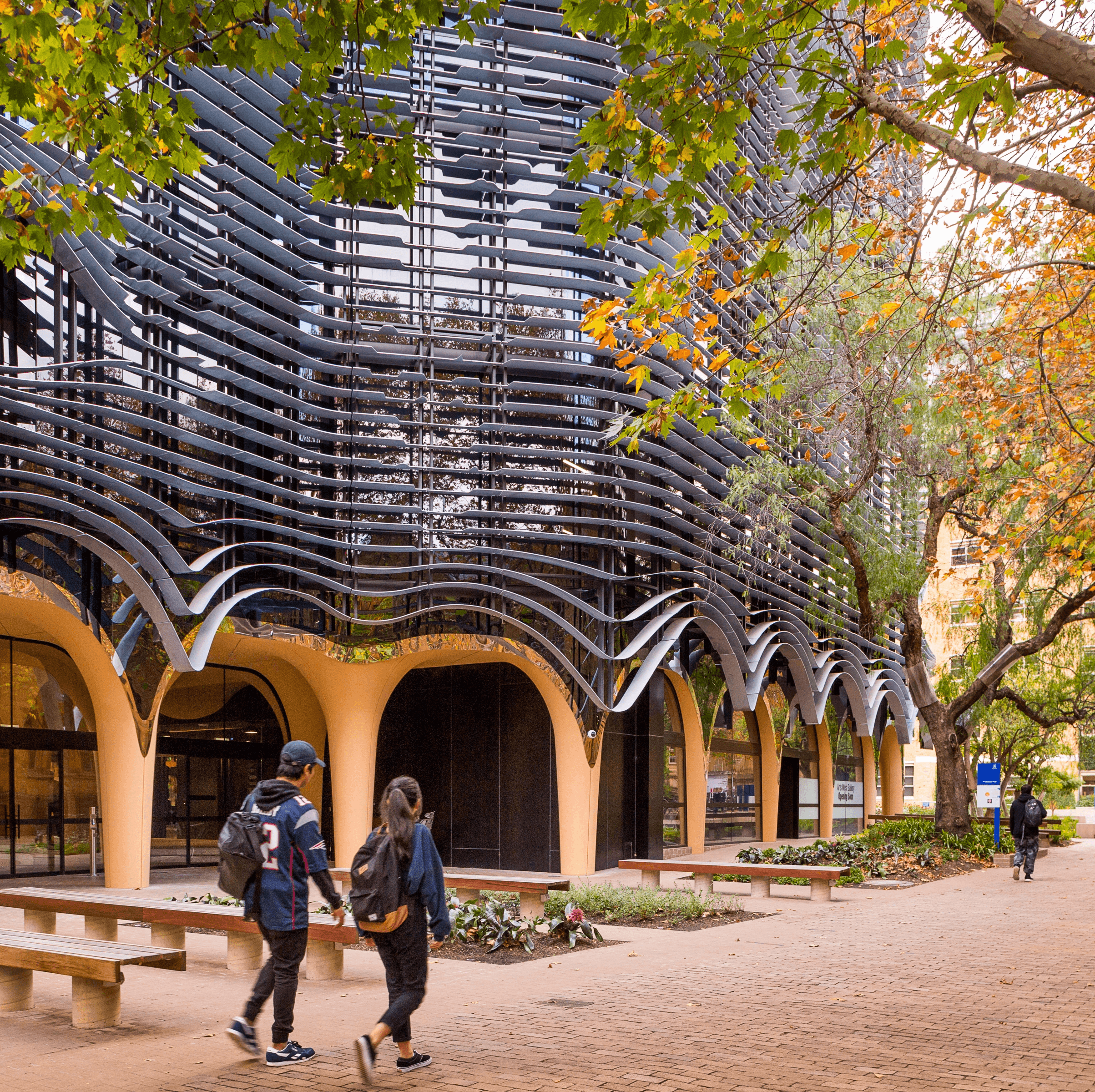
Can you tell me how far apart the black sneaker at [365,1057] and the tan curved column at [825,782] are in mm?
32468

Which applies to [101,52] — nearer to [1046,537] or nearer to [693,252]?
[693,252]

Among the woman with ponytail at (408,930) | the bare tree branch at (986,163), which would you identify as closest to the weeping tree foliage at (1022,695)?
the bare tree branch at (986,163)

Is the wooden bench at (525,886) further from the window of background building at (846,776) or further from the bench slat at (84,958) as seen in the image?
the window of background building at (846,776)

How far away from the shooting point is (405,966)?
22.7ft

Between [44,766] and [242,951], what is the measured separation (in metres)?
11.0

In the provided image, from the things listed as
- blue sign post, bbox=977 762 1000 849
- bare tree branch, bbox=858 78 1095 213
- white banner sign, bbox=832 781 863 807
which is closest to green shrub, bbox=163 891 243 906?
bare tree branch, bbox=858 78 1095 213

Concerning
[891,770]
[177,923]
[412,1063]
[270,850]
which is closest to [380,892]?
[270,850]

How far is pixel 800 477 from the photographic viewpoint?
22.7 meters

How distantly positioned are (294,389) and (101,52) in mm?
12978

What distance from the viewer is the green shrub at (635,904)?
558 inches

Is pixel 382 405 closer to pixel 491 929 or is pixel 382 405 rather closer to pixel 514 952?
pixel 491 929

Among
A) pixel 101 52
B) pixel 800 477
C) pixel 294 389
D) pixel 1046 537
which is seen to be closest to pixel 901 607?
pixel 800 477

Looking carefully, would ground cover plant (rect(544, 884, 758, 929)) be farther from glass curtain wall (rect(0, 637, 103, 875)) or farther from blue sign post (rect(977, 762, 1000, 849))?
blue sign post (rect(977, 762, 1000, 849))

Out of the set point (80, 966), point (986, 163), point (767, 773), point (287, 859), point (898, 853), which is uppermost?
point (986, 163)
